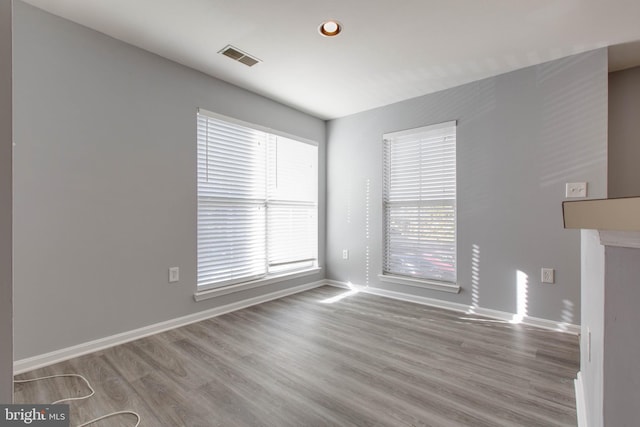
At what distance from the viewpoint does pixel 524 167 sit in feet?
8.93

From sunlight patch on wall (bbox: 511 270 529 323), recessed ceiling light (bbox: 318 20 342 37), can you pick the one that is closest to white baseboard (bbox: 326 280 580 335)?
sunlight patch on wall (bbox: 511 270 529 323)

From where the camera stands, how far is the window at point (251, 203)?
2.88 meters

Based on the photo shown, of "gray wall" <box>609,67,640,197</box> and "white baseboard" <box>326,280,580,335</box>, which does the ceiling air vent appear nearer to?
"white baseboard" <box>326,280,580,335</box>

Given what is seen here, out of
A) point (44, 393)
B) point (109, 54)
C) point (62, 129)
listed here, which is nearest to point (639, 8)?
point (109, 54)

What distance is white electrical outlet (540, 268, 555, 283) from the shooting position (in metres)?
2.59

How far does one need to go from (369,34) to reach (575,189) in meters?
2.15

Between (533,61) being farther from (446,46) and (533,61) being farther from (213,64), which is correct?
(213,64)

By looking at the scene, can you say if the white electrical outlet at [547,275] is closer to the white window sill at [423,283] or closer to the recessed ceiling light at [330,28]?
the white window sill at [423,283]

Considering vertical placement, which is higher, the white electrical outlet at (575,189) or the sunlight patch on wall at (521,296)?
the white electrical outlet at (575,189)

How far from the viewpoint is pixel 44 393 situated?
1647 mm

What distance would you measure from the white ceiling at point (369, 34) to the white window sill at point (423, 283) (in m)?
2.13
